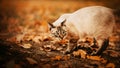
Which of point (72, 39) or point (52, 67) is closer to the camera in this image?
point (52, 67)

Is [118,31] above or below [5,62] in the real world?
above

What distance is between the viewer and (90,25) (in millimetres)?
2129

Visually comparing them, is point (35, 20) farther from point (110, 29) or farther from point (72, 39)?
point (110, 29)

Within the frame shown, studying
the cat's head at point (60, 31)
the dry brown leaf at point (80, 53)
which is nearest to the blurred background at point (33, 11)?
the cat's head at point (60, 31)

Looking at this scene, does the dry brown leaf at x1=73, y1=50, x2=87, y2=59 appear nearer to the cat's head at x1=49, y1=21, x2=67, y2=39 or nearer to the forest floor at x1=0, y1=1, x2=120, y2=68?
the forest floor at x1=0, y1=1, x2=120, y2=68

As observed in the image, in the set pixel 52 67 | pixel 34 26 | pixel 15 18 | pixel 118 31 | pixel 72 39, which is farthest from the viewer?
pixel 15 18

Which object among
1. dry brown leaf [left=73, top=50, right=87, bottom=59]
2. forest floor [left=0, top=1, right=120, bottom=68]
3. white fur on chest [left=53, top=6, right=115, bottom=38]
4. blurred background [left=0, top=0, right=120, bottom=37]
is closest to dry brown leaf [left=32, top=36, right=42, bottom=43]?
forest floor [left=0, top=1, right=120, bottom=68]

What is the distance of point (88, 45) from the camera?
2242 millimetres

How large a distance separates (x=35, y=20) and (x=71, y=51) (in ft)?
2.89

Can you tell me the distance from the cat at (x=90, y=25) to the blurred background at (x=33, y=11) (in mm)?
311

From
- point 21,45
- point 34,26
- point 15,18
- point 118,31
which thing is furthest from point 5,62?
point 118,31

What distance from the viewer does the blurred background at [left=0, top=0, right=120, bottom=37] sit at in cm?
261

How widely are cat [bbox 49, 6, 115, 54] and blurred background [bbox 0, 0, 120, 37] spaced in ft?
1.02

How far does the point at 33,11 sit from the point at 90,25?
1.16 m
